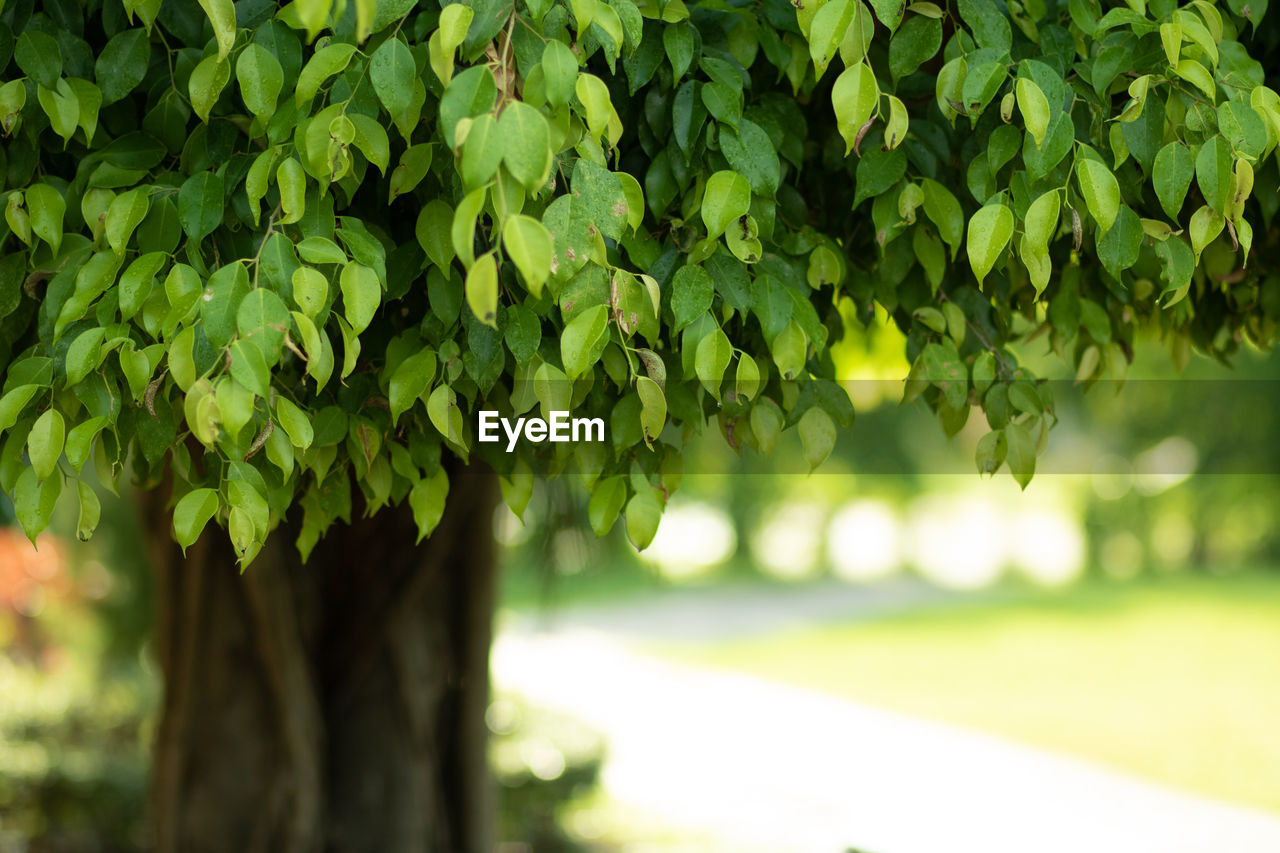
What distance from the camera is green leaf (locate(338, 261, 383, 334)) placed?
1422 mm

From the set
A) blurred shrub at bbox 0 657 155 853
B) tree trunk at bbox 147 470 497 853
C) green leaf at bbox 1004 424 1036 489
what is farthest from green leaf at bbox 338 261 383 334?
blurred shrub at bbox 0 657 155 853

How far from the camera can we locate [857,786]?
288 inches

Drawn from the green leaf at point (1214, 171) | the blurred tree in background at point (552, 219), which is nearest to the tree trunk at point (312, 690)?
the blurred tree in background at point (552, 219)

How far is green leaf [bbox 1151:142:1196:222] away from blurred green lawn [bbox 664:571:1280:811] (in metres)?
6.56

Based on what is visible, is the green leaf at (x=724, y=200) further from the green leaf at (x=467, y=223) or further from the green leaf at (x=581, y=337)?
the green leaf at (x=467, y=223)

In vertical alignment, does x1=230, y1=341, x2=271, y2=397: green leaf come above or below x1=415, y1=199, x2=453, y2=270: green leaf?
below

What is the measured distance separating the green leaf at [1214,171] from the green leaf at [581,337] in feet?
2.63

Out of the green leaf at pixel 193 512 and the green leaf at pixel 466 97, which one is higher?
the green leaf at pixel 466 97

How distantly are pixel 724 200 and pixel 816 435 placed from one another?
427mm

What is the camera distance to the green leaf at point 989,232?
4.92 feet

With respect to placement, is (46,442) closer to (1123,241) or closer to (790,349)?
(790,349)

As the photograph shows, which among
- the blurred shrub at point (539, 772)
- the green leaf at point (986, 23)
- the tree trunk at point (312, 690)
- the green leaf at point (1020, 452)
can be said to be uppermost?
the green leaf at point (986, 23)

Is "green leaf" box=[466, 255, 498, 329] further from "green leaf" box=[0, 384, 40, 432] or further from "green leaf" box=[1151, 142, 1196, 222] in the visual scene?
"green leaf" box=[1151, 142, 1196, 222]

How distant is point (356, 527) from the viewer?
11.7 ft
